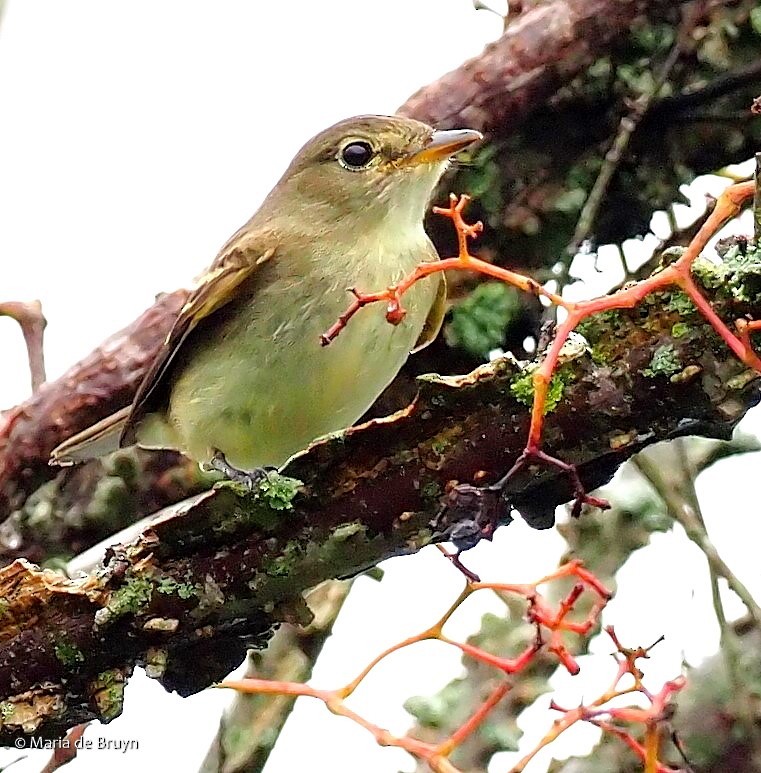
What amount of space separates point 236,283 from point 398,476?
0.45 m

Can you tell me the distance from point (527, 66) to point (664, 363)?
0.79 metres

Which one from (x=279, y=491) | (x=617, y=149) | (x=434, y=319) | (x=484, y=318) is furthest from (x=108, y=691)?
(x=617, y=149)

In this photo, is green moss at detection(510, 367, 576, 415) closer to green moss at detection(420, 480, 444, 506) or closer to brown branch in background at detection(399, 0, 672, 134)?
green moss at detection(420, 480, 444, 506)

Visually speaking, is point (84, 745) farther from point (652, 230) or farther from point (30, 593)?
point (652, 230)

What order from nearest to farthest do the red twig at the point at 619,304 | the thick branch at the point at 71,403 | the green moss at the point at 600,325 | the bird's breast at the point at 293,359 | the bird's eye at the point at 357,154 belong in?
the red twig at the point at 619,304 < the green moss at the point at 600,325 < the bird's breast at the point at 293,359 < the bird's eye at the point at 357,154 < the thick branch at the point at 71,403

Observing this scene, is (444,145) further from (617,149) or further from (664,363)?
(664,363)

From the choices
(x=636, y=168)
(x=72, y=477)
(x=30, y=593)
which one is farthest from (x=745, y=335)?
(x=72, y=477)

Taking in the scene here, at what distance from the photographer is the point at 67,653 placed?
74cm

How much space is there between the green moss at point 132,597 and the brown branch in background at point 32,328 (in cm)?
61

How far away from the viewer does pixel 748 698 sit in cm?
106

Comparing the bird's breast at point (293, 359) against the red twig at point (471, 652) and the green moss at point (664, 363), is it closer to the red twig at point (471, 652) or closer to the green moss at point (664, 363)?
the red twig at point (471, 652)

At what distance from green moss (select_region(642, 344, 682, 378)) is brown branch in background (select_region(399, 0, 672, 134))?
2.44 feet

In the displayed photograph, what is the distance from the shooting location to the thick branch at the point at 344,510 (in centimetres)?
63

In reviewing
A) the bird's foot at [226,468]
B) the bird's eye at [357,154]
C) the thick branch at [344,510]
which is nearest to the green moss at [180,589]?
the thick branch at [344,510]
